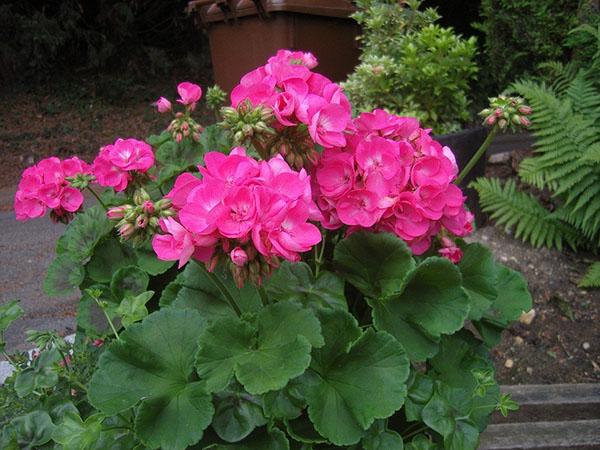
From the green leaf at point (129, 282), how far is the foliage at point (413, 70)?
1892mm

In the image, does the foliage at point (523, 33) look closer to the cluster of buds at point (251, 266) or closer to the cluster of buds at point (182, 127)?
Result: the cluster of buds at point (182, 127)

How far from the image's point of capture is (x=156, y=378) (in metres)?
0.94

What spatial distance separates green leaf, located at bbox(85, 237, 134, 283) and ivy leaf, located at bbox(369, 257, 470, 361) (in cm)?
61

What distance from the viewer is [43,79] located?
8.48 metres

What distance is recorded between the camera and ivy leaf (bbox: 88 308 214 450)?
2.89ft

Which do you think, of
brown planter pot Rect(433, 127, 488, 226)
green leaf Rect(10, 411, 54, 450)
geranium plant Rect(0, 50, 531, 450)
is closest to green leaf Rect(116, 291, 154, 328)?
geranium plant Rect(0, 50, 531, 450)

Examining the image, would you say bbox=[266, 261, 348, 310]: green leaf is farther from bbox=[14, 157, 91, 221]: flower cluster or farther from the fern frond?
the fern frond

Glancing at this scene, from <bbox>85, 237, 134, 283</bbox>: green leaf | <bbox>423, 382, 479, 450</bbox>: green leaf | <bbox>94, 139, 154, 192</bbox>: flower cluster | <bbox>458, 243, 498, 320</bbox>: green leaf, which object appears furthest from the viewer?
<bbox>85, 237, 134, 283</bbox>: green leaf

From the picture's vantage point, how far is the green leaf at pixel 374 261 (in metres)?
1.01

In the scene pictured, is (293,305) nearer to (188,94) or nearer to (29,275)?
(188,94)

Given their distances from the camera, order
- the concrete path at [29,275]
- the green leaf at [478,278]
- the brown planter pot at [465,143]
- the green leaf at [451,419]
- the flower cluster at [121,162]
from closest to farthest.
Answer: the green leaf at [451,419]
the green leaf at [478,278]
the flower cluster at [121,162]
the concrete path at [29,275]
the brown planter pot at [465,143]

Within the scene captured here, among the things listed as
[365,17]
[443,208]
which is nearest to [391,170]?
[443,208]

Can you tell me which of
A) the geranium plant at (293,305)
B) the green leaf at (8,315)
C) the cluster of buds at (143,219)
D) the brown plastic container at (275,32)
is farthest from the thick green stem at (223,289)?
the brown plastic container at (275,32)

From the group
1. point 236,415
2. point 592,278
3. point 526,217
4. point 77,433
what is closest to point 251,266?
point 236,415
